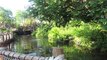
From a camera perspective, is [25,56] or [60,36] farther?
[60,36]

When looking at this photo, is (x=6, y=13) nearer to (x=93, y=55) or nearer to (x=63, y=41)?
(x=63, y=41)

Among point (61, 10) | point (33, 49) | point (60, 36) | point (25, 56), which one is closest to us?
point (25, 56)

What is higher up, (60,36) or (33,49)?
(60,36)

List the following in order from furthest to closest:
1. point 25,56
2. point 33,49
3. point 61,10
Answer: point 33,49
point 61,10
point 25,56

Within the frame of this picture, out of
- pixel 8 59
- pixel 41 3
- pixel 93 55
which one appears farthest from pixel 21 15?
pixel 8 59

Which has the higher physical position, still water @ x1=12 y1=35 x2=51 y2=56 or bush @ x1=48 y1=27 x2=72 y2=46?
bush @ x1=48 y1=27 x2=72 y2=46

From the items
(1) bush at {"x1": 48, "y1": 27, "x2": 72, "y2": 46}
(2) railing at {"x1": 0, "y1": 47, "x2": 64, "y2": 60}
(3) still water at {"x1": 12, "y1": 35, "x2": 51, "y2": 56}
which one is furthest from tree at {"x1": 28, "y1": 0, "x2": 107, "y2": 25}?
(1) bush at {"x1": 48, "y1": 27, "x2": 72, "y2": 46}

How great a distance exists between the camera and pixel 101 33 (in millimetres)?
15531

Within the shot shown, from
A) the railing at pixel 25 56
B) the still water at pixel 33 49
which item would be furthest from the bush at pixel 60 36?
the railing at pixel 25 56

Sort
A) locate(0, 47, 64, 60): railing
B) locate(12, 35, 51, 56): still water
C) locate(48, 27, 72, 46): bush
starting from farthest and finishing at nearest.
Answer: locate(48, 27, 72, 46): bush → locate(12, 35, 51, 56): still water → locate(0, 47, 64, 60): railing

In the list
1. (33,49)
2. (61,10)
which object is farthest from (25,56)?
(33,49)

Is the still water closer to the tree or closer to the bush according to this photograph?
the bush

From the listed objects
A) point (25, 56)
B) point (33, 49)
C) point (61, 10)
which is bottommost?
point (33, 49)

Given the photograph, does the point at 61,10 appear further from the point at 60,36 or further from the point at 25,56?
the point at 60,36
